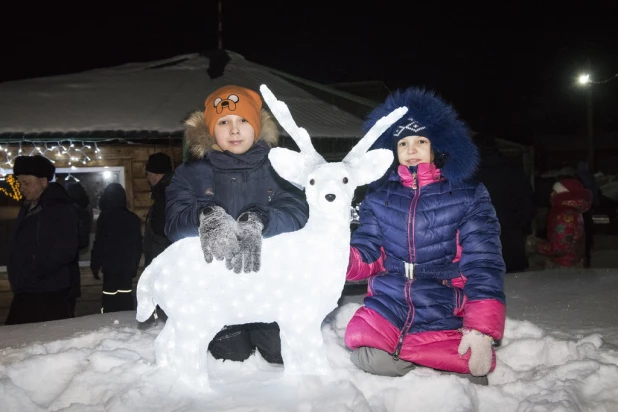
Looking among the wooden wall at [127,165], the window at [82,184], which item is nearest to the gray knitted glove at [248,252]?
the wooden wall at [127,165]

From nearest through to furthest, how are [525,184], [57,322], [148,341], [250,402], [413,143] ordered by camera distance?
[250,402], [413,143], [148,341], [57,322], [525,184]

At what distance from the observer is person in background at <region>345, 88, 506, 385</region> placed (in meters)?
2.41

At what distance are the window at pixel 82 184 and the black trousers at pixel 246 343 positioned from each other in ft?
15.9

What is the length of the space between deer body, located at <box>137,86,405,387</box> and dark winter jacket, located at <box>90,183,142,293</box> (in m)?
2.69

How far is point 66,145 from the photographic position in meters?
6.67

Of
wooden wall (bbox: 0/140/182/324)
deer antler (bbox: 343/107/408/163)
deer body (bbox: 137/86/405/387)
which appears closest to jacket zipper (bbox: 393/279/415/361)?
deer body (bbox: 137/86/405/387)

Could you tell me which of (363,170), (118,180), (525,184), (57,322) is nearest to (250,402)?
(363,170)

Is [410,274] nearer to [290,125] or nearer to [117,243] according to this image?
[290,125]

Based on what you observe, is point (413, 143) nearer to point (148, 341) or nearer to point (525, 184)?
point (148, 341)

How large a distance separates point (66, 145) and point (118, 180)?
822mm

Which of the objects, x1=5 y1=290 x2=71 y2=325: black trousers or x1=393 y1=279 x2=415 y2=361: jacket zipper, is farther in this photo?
x1=5 y1=290 x2=71 y2=325: black trousers

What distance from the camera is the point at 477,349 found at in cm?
223

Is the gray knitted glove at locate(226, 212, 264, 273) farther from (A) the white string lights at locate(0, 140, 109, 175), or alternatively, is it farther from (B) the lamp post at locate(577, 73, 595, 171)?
(B) the lamp post at locate(577, 73, 595, 171)

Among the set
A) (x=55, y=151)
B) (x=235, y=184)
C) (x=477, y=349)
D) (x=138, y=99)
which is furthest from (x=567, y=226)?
(x=55, y=151)
